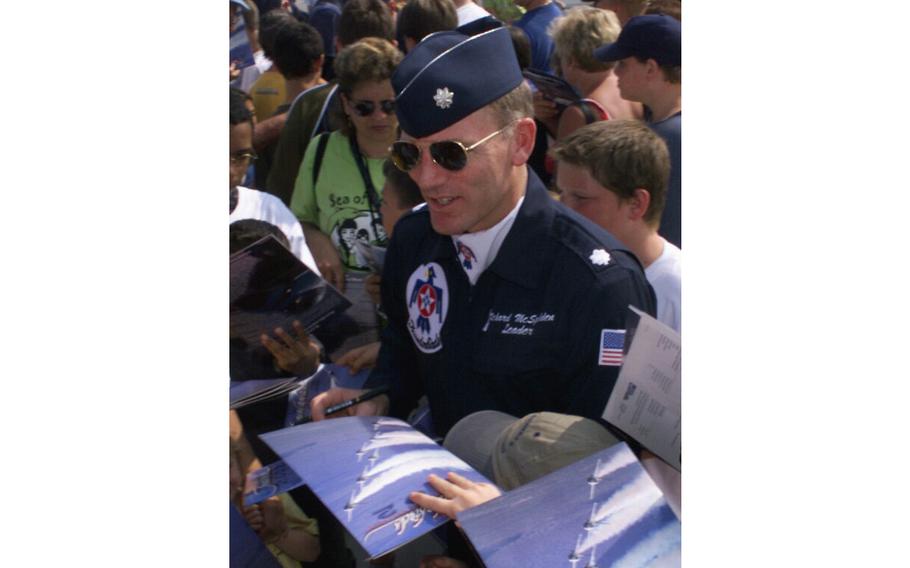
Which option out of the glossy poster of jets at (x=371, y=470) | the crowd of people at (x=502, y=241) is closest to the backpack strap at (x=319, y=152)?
the crowd of people at (x=502, y=241)

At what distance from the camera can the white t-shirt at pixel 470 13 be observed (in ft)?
9.68

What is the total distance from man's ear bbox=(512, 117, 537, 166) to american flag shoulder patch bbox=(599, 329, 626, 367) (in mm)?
471

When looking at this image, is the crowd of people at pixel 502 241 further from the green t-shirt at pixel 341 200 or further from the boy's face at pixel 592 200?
the green t-shirt at pixel 341 200

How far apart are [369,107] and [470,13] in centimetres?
70

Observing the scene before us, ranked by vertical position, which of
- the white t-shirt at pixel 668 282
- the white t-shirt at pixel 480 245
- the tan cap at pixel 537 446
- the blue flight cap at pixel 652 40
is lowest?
the tan cap at pixel 537 446

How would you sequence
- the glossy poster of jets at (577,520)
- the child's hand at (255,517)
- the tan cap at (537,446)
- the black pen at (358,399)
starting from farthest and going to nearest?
the child's hand at (255,517) → the black pen at (358,399) → the tan cap at (537,446) → the glossy poster of jets at (577,520)

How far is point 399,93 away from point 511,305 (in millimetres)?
572

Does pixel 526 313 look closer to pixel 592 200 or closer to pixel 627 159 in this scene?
pixel 592 200

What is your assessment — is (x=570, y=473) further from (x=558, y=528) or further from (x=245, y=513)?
(x=245, y=513)

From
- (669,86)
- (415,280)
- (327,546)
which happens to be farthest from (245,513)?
(669,86)

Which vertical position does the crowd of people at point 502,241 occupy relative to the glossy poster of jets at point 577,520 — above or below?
above

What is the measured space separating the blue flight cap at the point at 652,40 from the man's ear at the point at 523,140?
1.04 ft

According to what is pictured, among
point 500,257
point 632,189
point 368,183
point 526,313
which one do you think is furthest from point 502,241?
point 368,183

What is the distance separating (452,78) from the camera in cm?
275
